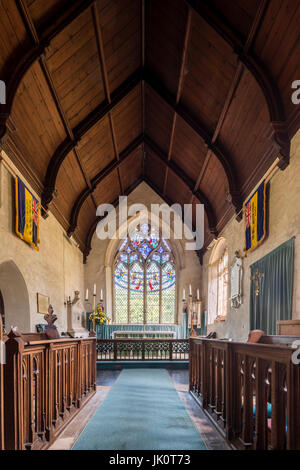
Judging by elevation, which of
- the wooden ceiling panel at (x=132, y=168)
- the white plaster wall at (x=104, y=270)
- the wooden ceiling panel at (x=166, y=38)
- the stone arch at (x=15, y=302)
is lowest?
the stone arch at (x=15, y=302)

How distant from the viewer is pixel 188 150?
9547 millimetres

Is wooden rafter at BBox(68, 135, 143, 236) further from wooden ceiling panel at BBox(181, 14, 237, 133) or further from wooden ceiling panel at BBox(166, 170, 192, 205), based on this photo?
wooden ceiling panel at BBox(181, 14, 237, 133)

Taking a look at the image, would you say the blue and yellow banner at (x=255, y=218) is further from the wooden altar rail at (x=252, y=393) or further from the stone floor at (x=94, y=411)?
the stone floor at (x=94, y=411)

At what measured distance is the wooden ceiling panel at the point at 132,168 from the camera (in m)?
11.7

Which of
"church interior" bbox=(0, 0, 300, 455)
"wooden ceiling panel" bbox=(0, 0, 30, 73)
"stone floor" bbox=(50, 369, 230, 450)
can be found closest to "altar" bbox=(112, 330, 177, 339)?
"church interior" bbox=(0, 0, 300, 455)

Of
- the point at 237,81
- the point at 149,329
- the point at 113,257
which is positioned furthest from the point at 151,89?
the point at 149,329

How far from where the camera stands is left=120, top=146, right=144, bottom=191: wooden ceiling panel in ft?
38.3

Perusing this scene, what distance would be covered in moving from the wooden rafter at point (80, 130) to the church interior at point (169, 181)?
29mm

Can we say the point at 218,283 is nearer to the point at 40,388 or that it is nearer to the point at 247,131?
Answer: the point at 247,131

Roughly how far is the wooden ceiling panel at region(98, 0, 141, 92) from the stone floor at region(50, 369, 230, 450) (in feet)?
18.1

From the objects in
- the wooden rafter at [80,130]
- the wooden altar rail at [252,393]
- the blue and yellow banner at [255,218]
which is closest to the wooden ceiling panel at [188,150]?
the wooden rafter at [80,130]

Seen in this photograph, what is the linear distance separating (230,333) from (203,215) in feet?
12.1

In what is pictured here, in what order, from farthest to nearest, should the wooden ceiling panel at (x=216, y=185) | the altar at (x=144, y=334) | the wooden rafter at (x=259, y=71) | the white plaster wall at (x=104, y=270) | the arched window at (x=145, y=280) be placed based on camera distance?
the arched window at (x=145, y=280) < the white plaster wall at (x=104, y=270) < the altar at (x=144, y=334) < the wooden ceiling panel at (x=216, y=185) < the wooden rafter at (x=259, y=71)

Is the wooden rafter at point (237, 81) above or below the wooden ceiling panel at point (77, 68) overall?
below
